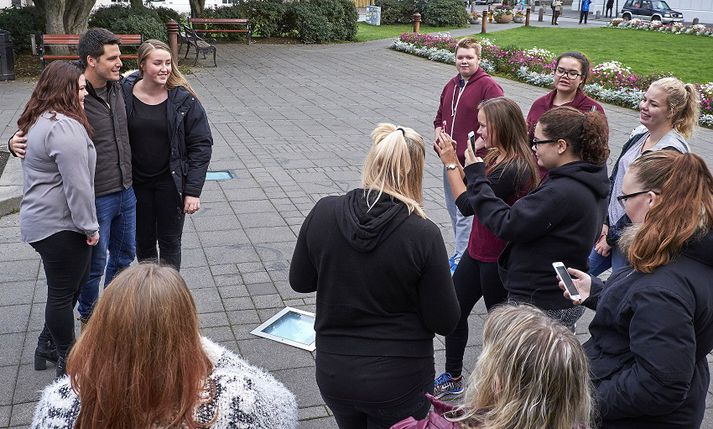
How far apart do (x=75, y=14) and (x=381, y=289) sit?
16688 millimetres

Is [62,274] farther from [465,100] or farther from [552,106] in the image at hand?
[552,106]

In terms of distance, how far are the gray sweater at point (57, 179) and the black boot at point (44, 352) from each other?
762 millimetres

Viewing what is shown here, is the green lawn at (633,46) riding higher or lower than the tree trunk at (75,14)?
lower

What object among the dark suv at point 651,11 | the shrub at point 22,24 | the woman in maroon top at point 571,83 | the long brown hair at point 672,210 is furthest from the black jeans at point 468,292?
the dark suv at point 651,11

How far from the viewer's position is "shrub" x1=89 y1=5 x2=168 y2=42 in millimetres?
16953

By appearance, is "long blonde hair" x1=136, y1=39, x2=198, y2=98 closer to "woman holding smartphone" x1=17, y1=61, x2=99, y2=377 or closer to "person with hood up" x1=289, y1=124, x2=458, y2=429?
"woman holding smartphone" x1=17, y1=61, x2=99, y2=377

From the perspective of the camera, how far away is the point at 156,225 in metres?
4.75

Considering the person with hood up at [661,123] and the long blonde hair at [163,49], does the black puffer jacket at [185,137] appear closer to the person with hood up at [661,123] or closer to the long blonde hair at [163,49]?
the long blonde hair at [163,49]

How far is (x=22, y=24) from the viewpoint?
1752cm

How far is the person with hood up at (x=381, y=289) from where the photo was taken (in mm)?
2582

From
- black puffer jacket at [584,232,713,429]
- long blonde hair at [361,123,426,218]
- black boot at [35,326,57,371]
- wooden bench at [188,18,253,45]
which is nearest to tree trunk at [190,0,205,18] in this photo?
wooden bench at [188,18,253,45]

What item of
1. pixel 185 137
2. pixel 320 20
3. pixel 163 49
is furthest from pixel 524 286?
pixel 320 20

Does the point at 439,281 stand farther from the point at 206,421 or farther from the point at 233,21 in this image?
the point at 233,21

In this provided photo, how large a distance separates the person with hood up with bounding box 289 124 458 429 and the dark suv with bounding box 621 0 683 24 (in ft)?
125
